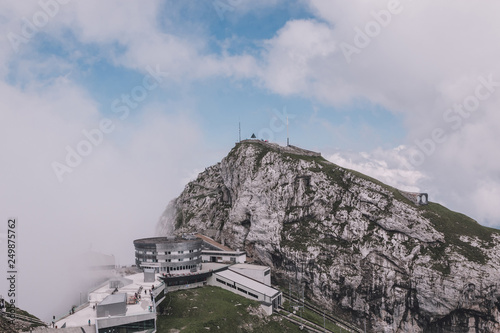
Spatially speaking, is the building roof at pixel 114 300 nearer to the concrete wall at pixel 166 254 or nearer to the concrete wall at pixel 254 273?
the concrete wall at pixel 166 254

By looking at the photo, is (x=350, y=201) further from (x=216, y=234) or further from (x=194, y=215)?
(x=194, y=215)

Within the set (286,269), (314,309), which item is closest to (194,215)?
(286,269)

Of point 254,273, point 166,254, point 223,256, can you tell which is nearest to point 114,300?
point 166,254

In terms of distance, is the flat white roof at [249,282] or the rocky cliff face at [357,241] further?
the rocky cliff face at [357,241]

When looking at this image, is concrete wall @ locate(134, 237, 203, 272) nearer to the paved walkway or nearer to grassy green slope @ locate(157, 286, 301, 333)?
grassy green slope @ locate(157, 286, 301, 333)

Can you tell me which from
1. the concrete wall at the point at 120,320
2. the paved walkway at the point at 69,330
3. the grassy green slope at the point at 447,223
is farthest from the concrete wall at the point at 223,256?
the paved walkway at the point at 69,330


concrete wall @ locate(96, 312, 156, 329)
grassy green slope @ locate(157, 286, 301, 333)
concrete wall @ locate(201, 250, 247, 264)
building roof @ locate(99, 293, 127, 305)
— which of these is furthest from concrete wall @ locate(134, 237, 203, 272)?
concrete wall @ locate(96, 312, 156, 329)
